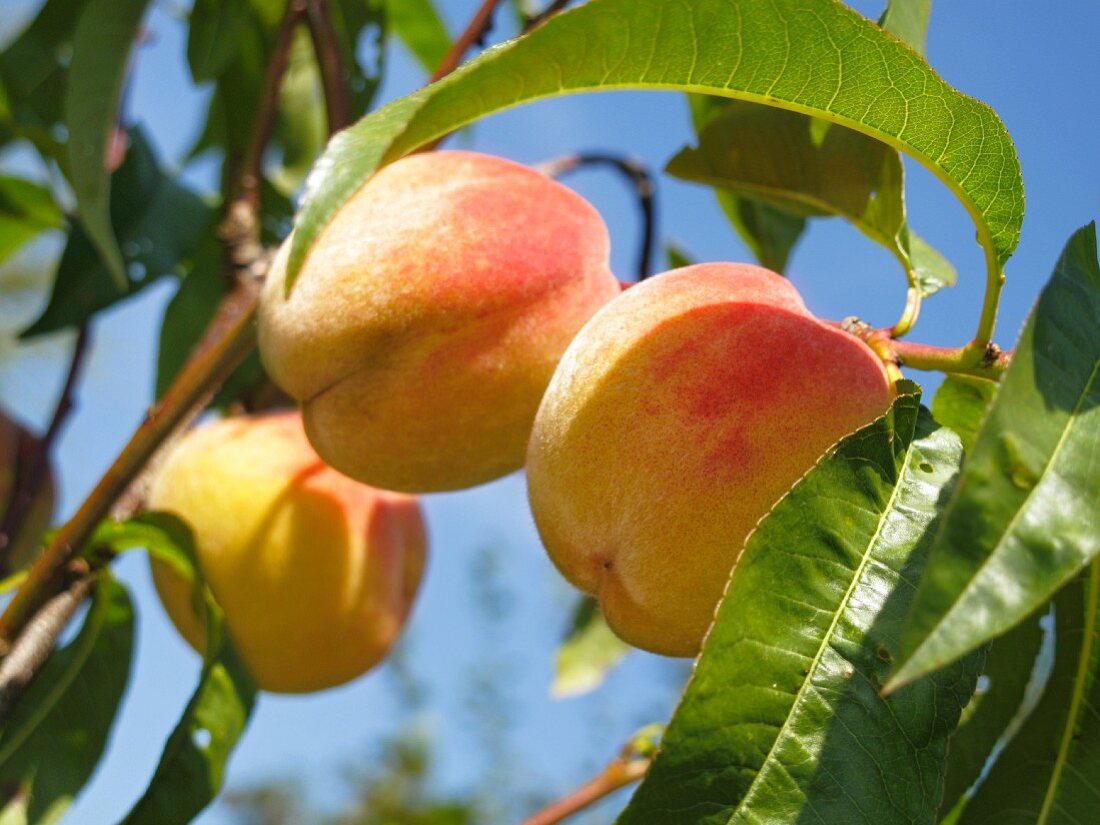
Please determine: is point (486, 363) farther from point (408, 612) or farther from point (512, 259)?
point (408, 612)

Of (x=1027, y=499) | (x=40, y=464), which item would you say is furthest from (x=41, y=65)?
(x=1027, y=499)

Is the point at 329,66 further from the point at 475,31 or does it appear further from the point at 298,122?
the point at 298,122

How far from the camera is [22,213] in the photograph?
1639 mm

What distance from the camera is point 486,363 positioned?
3.22 ft

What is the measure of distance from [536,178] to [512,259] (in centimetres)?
14

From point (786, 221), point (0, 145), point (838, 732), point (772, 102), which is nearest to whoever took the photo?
point (838, 732)

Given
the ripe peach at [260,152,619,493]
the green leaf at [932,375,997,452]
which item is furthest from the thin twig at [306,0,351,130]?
the green leaf at [932,375,997,452]

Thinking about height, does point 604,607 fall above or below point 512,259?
below

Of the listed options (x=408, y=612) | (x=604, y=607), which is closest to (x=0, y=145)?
(x=408, y=612)

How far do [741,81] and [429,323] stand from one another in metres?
0.34

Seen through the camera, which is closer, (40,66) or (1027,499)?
(1027,499)

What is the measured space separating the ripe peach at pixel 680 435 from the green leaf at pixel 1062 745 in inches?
9.7

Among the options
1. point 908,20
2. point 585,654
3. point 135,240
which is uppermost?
point 908,20

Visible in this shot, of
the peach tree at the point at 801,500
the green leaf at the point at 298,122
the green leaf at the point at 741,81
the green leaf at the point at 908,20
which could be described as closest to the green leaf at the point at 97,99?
the peach tree at the point at 801,500
